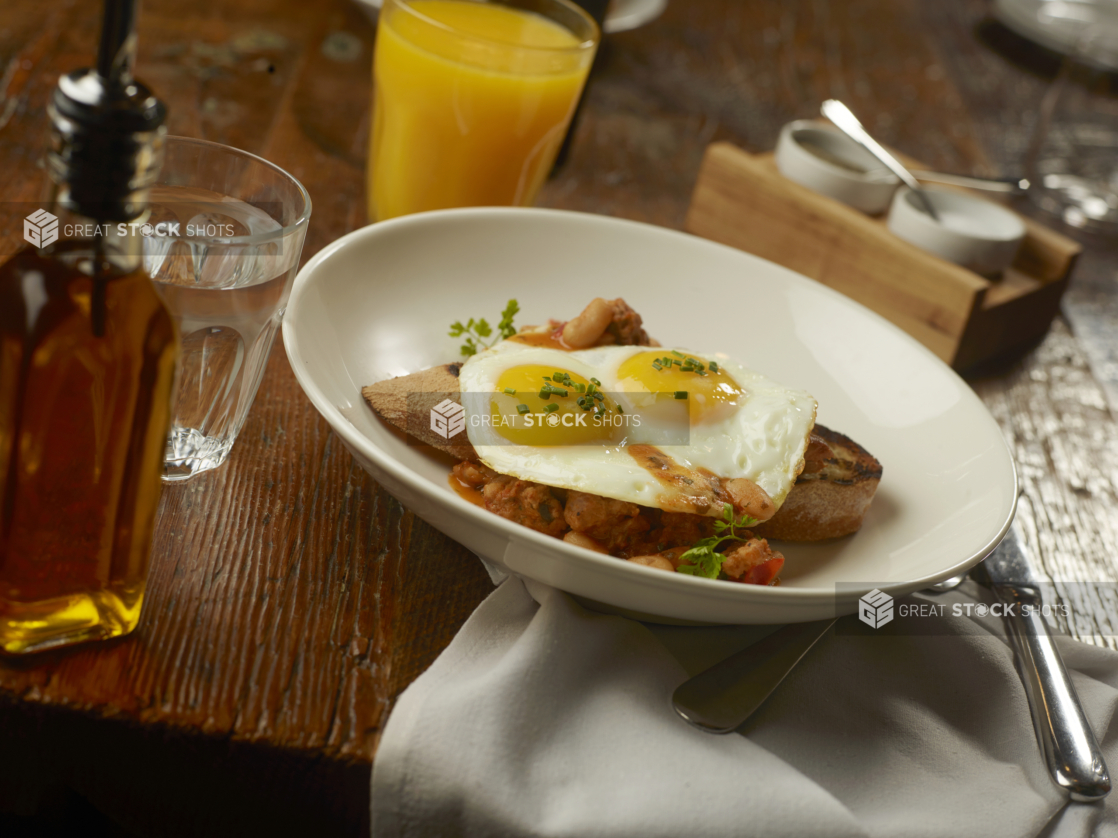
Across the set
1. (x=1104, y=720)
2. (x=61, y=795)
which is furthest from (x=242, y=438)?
(x=1104, y=720)

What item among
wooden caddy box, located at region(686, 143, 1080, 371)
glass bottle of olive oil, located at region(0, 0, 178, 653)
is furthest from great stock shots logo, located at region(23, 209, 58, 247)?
wooden caddy box, located at region(686, 143, 1080, 371)

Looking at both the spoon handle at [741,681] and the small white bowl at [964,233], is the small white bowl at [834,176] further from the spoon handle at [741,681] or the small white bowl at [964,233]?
the spoon handle at [741,681]

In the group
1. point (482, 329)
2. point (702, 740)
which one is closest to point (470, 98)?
point (482, 329)

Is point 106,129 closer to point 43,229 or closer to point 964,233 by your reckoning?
point 43,229

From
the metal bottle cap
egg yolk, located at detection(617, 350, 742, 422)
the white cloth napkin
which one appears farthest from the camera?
egg yolk, located at detection(617, 350, 742, 422)

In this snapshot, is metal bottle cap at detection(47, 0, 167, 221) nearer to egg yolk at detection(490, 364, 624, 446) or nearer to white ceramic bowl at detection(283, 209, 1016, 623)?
white ceramic bowl at detection(283, 209, 1016, 623)

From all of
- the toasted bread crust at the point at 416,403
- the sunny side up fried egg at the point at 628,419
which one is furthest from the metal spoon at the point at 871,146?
the toasted bread crust at the point at 416,403
